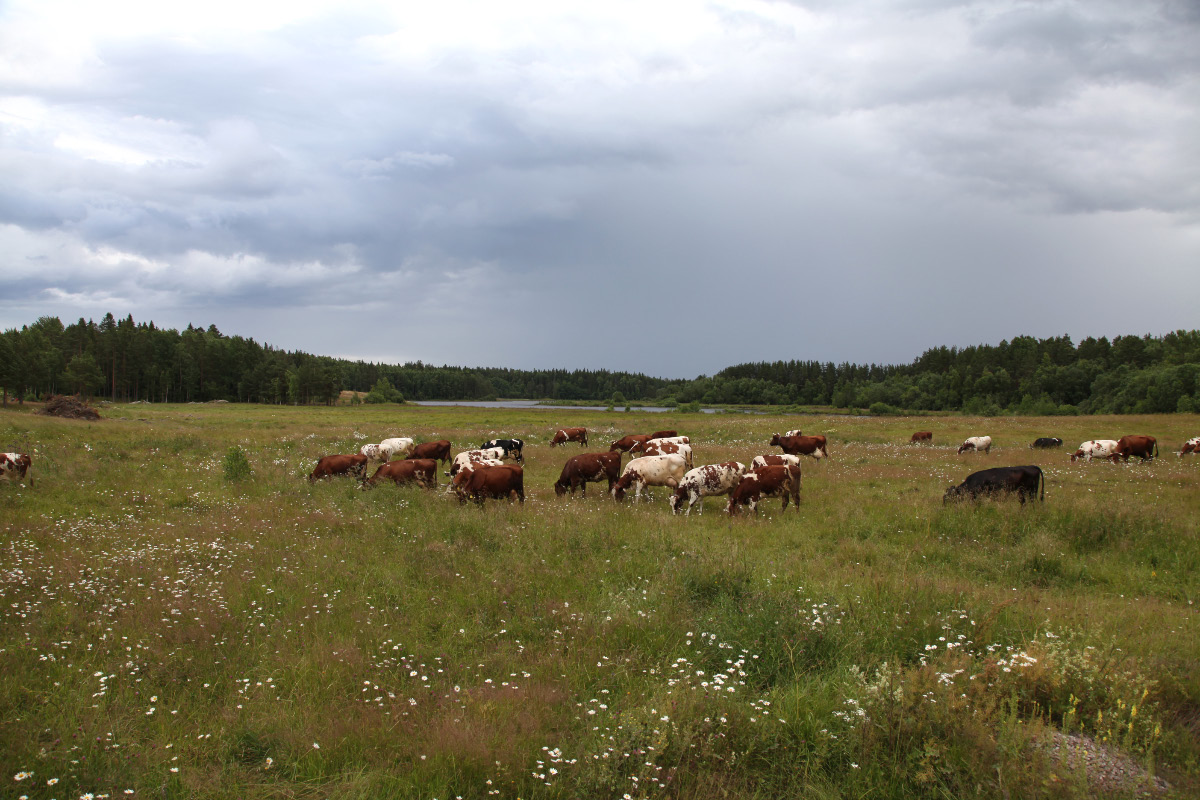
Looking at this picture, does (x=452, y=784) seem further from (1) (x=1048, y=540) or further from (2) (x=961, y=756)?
(1) (x=1048, y=540)

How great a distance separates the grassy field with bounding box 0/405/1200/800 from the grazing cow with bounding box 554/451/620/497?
188 inches

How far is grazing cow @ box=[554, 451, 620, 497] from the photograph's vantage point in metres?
18.1

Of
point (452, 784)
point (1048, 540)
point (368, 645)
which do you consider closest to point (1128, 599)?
point (1048, 540)

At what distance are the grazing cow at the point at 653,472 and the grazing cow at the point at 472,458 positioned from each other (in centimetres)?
518

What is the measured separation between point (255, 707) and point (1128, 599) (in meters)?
11.5

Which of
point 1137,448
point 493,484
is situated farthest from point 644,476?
point 1137,448

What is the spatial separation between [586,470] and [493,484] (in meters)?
3.75

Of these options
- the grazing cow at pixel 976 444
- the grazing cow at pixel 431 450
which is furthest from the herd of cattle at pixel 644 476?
the grazing cow at pixel 976 444

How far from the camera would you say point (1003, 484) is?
14484mm

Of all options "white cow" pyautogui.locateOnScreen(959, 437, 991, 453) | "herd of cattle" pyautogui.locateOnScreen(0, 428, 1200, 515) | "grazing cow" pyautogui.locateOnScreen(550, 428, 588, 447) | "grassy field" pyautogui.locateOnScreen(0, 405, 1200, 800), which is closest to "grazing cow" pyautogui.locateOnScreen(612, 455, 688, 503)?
Result: "herd of cattle" pyautogui.locateOnScreen(0, 428, 1200, 515)

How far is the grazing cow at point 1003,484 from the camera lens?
14375mm

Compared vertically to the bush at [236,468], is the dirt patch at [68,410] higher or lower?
higher

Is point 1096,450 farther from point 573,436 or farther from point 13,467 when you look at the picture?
point 13,467

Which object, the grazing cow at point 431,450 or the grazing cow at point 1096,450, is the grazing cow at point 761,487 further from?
the grazing cow at point 1096,450
